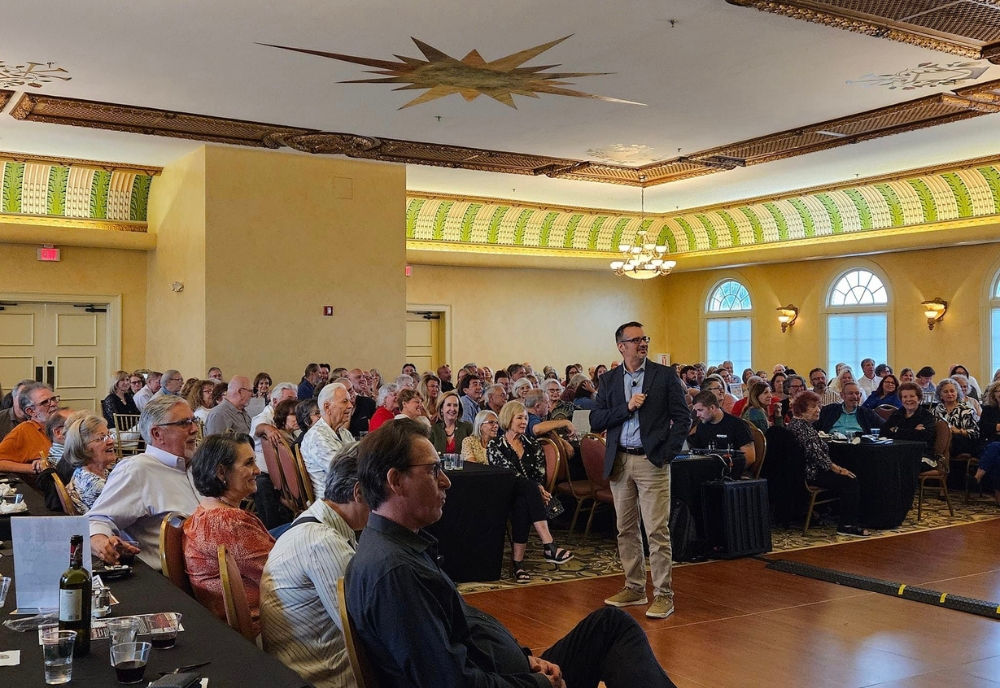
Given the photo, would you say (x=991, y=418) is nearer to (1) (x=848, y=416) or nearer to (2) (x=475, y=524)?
(1) (x=848, y=416)

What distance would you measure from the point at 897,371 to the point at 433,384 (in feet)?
28.3

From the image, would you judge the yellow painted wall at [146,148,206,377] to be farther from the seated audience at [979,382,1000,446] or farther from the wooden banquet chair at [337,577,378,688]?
the wooden banquet chair at [337,577,378,688]

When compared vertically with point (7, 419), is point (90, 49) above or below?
above

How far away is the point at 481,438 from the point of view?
23.1 feet

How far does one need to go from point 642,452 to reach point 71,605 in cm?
381

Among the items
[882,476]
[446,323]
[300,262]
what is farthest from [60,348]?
[882,476]

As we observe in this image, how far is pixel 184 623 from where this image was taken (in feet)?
8.61

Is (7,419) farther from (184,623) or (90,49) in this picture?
(184,623)

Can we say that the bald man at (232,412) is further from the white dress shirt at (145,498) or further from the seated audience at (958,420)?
the seated audience at (958,420)

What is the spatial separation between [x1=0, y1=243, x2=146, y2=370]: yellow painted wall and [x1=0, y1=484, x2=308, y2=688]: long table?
35.0ft

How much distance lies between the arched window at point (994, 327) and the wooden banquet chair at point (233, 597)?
13529mm

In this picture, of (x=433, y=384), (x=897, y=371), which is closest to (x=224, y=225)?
(x=433, y=384)

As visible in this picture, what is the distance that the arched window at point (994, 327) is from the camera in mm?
13805

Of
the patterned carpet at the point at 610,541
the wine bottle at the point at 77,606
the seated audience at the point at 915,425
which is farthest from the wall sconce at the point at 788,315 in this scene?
the wine bottle at the point at 77,606
